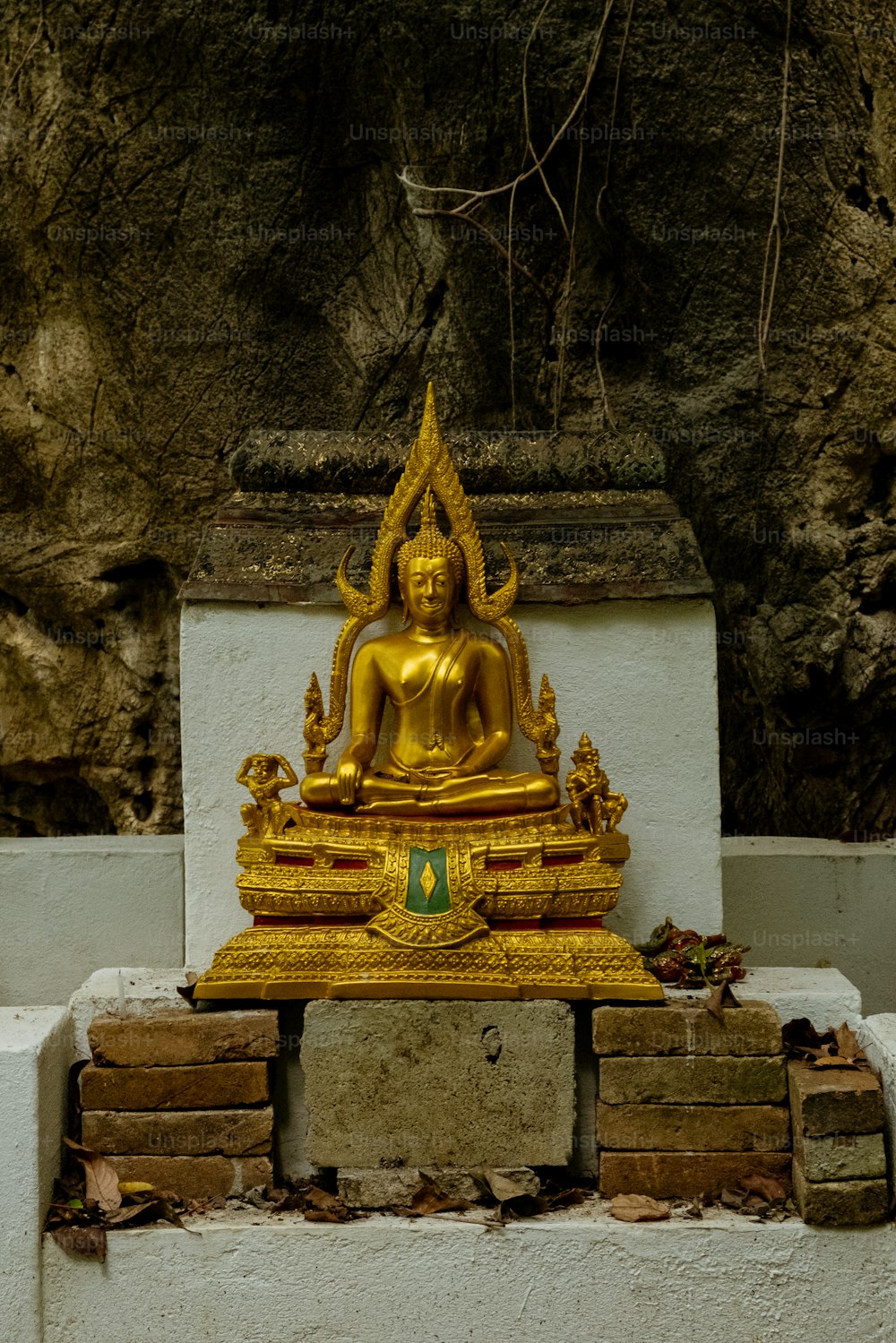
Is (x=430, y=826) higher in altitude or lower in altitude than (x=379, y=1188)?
higher

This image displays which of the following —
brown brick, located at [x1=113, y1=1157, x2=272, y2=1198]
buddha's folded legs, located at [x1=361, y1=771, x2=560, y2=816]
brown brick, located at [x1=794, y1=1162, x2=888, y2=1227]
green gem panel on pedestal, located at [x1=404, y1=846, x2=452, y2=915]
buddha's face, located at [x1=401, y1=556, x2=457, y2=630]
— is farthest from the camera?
buddha's face, located at [x1=401, y1=556, x2=457, y2=630]

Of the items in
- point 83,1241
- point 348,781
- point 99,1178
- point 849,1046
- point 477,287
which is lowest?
point 83,1241

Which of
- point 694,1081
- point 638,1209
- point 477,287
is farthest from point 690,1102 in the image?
point 477,287

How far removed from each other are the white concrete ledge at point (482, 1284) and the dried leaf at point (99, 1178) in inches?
4.6

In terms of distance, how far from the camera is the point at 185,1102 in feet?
11.9

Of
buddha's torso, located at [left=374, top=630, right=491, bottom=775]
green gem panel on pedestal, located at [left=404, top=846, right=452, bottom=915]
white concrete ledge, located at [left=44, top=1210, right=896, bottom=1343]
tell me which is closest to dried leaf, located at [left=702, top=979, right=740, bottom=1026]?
white concrete ledge, located at [left=44, top=1210, right=896, bottom=1343]

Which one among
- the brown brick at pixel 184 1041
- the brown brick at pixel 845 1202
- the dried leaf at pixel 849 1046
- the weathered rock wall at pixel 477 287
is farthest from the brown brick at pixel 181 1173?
the weathered rock wall at pixel 477 287

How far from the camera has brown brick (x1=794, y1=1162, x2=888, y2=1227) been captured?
340 centimetres

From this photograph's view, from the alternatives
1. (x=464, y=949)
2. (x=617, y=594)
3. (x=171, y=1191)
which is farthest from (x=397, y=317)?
(x=171, y=1191)

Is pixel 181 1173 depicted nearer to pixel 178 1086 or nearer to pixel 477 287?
pixel 178 1086

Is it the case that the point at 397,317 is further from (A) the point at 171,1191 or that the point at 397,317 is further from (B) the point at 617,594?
(A) the point at 171,1191

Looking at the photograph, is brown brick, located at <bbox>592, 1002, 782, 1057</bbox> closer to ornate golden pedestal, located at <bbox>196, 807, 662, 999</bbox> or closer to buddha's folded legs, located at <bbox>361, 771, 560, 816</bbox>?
ornate golden pedestal, located at <bbox>196, 807, 662, 999</bbox>

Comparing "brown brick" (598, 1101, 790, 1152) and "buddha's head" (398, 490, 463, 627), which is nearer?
"brown brick" (598, 1101, 790, 1152)

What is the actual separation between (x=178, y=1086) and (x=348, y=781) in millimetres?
930
